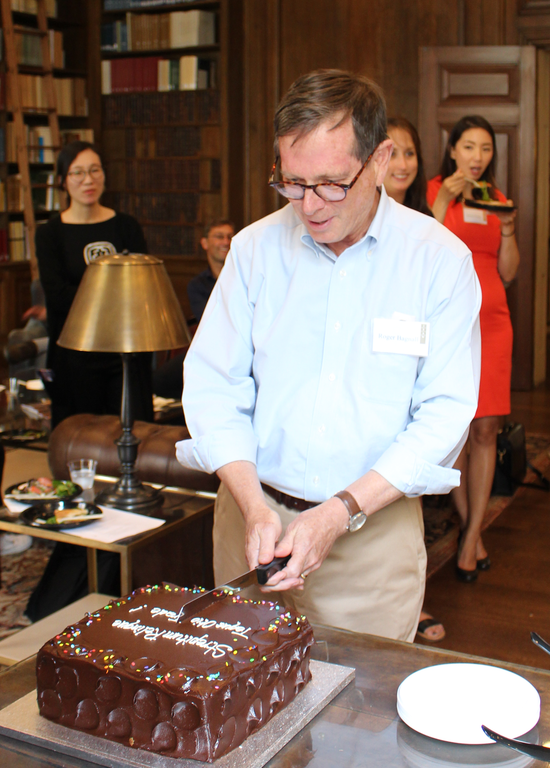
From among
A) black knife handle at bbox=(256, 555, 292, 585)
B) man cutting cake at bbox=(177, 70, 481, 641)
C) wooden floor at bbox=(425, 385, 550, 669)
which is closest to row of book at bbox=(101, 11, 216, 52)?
wooden floor at bbox=(425, 385, 550, 669)

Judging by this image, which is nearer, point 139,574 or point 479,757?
point 479,757

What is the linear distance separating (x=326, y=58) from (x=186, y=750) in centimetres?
648

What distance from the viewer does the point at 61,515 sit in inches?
95.0

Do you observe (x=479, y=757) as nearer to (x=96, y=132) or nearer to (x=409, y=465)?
(x=409, y=465)

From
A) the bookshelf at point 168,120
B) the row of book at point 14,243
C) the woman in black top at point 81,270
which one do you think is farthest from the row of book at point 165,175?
the woman in black top at point 81,270

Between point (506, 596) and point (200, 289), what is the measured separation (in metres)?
2.43

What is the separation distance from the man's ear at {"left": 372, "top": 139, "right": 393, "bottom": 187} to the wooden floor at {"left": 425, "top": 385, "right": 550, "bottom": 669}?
69.0 inches

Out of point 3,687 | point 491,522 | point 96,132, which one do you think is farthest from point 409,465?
point 96,132

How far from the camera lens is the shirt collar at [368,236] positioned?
1506mm

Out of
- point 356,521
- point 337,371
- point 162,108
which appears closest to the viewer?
point 356,521

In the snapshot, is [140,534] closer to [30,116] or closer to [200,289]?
[200,289]

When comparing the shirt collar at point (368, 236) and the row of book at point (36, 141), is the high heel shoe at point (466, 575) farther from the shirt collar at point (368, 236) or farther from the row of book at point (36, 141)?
the row of book at point (36, 141)

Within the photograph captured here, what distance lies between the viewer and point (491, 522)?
4.02m

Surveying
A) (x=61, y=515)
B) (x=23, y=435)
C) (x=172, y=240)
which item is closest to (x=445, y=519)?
(x=23, y=435)
